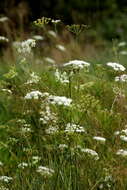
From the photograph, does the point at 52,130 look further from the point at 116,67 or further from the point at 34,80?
the point at 116,67

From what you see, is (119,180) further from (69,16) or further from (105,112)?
(69,16)

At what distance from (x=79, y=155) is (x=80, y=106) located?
29cm

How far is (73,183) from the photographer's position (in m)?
4.00

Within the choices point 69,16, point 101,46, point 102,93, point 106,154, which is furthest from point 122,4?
point 106,154

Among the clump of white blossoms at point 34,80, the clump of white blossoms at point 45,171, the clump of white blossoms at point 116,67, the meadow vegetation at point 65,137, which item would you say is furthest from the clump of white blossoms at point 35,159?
the clump of white blossoms at point 116,67

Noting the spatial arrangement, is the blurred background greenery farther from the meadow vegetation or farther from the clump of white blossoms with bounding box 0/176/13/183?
the clump of white blossoms with bounding box 0/176/13/183

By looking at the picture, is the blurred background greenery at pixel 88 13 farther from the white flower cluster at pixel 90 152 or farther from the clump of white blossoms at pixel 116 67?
the white flower cluster at pixel 90 152

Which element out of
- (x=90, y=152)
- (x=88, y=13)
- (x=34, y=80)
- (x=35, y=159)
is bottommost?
(x=88, y=13)

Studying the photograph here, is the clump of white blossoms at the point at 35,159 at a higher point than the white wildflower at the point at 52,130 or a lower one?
lower

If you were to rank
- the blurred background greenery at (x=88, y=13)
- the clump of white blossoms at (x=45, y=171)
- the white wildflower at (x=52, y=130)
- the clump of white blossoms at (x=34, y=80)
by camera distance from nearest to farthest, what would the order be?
1. the clump of white blossoms at (x=45, y=171)
2. the white wildflower at (x=52, y=130)
3. the clump of white blossoms at (x=34, y=80)
4. the blurred background greenery at (x=88, y=13)

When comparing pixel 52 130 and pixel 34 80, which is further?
pixel 34 80

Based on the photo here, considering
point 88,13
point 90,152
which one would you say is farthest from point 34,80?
point 88,13

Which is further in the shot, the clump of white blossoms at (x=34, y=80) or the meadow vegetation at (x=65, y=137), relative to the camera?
the clump of white blossoms at (x=34, y=80)

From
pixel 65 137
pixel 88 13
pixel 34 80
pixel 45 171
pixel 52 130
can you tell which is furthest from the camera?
pixel 88 13
